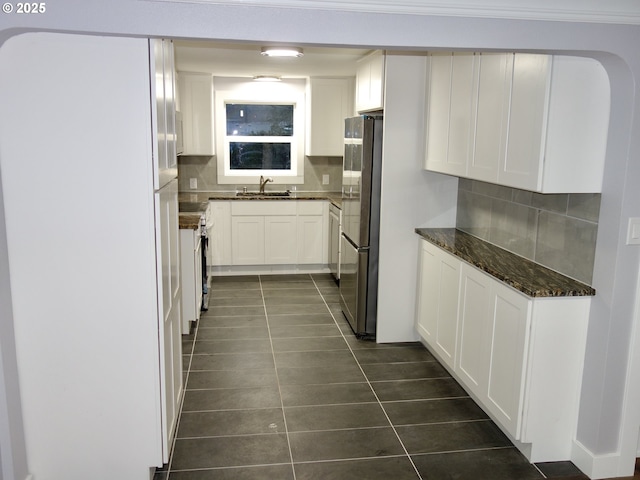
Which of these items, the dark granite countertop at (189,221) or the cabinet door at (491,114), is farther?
the dark granite countertop at (189,221)

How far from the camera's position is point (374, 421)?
3328 mm

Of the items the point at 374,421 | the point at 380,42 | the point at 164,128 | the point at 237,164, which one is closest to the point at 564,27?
the point at 380,42

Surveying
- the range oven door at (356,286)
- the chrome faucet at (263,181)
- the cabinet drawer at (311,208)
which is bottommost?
the range oven door at (356,286)

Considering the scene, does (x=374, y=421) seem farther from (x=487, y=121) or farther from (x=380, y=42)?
(x=380, y=42)

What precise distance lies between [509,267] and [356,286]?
169 centimetres

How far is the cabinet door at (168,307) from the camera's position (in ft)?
8.45

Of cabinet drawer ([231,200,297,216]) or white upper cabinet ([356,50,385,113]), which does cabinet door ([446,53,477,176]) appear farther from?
cabinet drawer ([231,200,297,216])

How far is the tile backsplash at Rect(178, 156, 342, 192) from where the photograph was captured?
682 centimetres

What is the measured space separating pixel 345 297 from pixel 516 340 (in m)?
2.39

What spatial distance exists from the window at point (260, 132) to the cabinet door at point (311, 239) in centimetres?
67

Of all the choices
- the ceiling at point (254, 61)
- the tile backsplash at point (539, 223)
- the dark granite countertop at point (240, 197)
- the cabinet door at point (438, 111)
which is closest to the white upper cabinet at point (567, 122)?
the tile backsplash at point (539, 223)

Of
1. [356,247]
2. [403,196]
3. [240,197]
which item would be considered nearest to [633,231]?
[403,196]

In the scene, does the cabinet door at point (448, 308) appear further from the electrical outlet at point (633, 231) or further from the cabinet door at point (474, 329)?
the electrical outlet at point (633, 231)

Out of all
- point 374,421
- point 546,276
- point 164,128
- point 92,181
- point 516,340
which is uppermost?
point 164,128
